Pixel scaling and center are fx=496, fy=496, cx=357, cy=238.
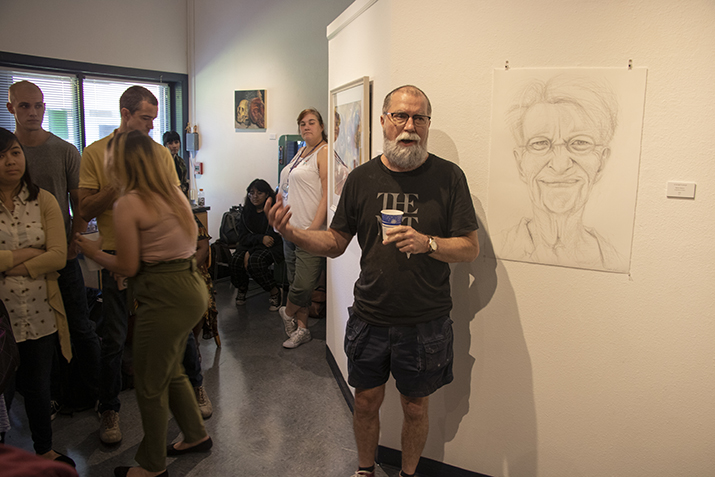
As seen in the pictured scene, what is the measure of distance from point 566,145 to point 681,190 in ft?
1.40

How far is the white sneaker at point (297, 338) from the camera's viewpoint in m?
3.85

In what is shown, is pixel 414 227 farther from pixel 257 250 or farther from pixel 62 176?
pixel 257 250

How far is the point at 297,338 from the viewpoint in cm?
388

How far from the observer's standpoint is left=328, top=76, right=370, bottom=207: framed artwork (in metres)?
2.55

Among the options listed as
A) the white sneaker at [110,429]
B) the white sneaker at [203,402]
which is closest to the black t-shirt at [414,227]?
the white sneaker at [203,402]

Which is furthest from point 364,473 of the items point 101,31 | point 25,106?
point 101,31

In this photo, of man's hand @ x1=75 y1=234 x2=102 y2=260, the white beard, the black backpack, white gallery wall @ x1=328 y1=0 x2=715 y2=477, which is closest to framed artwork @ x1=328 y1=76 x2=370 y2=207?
white gallery wall @ x1=328 y1=0 x2=715 y2=477

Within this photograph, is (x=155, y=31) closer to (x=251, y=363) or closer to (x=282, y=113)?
(x=282, y=113)

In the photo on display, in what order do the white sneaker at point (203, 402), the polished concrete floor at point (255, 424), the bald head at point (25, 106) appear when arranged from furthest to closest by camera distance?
the white sneaker at point (203, 402)
the bald head at point (25, 106)
the polished concrete floor at point (255, 424)

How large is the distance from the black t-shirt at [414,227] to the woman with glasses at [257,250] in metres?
2.76

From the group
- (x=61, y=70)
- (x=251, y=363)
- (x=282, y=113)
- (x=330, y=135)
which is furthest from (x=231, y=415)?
(x=61, y=70)

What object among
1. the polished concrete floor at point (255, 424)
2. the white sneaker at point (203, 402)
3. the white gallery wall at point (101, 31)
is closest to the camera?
the polished concrete floor at point (255, 424)

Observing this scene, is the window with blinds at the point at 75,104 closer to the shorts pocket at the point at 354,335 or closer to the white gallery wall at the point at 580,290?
the white gallery wall at the point at 580,290

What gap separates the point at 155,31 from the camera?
558 centimetres
